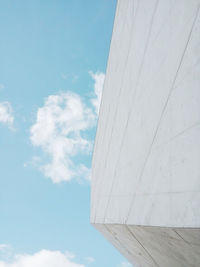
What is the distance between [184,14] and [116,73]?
20.6ft

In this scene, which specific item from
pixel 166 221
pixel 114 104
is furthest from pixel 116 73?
pixel 166 221

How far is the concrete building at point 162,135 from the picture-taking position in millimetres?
3768

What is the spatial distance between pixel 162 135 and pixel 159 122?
378mm

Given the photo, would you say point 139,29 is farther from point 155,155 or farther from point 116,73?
point 155,155

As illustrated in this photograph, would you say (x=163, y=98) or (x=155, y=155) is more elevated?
(x=163, y=98)

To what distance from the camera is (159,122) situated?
5105 millimetres

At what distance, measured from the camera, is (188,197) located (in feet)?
11.5

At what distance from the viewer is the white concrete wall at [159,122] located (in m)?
3.79

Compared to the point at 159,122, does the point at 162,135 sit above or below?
below

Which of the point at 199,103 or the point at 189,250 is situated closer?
the point at 199,103

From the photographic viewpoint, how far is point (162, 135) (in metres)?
4.83

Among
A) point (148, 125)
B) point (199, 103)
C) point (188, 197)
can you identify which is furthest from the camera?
point (148, 125)

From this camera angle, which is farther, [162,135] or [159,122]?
[159,122]

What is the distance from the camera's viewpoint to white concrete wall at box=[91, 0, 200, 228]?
3793 mm
